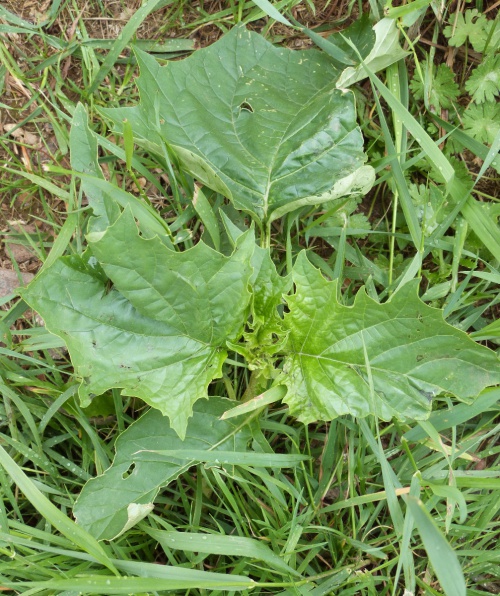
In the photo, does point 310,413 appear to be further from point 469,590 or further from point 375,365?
point 469,590

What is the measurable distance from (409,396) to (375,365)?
0.14 m

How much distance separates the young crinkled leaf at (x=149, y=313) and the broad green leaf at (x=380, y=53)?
2.71ft

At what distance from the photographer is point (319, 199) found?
2.19 m

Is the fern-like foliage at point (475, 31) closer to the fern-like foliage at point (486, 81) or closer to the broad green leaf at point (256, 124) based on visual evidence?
the fern-like foliage at point (486, 81)

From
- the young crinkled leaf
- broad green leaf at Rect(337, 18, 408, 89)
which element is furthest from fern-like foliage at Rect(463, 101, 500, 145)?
the young crinkled leaf

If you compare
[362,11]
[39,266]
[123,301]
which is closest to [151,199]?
[39,266]

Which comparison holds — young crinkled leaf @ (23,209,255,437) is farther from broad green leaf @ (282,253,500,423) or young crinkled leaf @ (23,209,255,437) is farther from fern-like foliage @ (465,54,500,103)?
fern-like foliage @ (465,54,500,103)

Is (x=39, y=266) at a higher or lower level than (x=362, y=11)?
lower

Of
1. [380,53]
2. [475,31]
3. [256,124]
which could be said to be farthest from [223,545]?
[475,31]

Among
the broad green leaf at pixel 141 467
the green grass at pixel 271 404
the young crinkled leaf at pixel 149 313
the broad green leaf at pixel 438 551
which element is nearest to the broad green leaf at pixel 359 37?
the green grass at pixel 271 404

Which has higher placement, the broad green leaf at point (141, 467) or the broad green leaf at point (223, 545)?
the broad green leaf at point (141, 467)

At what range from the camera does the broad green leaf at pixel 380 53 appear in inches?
85.7

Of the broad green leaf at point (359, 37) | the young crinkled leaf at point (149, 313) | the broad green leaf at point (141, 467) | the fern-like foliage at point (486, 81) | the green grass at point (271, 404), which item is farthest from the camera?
the fern-like foliage at point (486, 81)

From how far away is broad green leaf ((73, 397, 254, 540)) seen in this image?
1.96 meters
